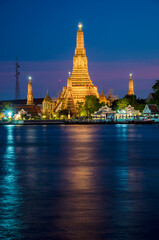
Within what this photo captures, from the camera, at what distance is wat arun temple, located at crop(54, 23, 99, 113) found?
136625 millimetres

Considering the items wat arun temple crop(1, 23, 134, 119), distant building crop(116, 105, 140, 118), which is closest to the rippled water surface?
distant building crop(116, 105, 140, 118)

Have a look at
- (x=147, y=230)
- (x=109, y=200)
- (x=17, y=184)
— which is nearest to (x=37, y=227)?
(x=147, y=230)

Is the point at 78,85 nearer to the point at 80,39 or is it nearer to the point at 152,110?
the point at 80,39

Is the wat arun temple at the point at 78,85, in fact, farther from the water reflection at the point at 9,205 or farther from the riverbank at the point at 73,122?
the water reflection at the point at 9,205

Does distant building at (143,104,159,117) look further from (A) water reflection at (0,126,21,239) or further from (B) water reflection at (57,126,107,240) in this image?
(A) water reflection at (0,126,21,239)

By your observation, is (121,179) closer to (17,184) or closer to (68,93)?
(17,184)

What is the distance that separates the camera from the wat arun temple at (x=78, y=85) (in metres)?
137

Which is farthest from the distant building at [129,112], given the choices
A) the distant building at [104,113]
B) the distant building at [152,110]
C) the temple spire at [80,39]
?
the temple spire at [80,39]

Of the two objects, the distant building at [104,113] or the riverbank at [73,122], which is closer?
the riverbank at [73,122]

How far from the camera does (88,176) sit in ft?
57.8

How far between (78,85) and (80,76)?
4.67m

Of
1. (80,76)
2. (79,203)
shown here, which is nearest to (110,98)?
(80,76)

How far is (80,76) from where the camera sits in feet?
480

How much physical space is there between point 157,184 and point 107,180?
5.84 feet
